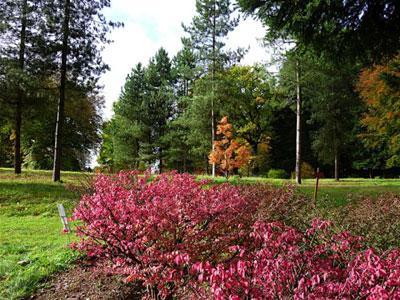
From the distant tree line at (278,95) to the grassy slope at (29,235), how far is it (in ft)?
7.19

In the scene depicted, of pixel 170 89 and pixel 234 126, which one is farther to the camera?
pixel 170 89

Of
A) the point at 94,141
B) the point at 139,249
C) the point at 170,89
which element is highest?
the point at 170,89

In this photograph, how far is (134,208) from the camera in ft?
13.2

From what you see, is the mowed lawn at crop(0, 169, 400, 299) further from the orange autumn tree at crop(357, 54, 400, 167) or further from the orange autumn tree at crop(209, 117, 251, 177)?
the orange autumn tree at crop(209, 117, 251, 177)

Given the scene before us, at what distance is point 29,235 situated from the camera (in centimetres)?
848

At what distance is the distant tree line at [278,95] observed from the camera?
843cm

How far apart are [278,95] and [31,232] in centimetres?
2151

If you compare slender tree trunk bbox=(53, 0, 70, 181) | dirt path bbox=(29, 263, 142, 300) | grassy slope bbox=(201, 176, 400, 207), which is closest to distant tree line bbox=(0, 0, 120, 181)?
slender tree trunk bbox=(53, 0, 70, 181)

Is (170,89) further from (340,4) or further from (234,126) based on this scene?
(340,4)

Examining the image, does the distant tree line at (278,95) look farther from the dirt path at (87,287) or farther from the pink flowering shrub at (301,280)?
the pink flowering shrub at (301,280)

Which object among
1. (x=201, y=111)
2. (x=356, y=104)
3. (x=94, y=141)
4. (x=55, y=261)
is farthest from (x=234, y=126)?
(x=55, y=261)

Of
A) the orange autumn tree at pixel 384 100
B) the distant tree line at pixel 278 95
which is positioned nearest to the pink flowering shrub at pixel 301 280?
the distant tree line at pixel 278 95

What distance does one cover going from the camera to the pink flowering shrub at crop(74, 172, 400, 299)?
224cm

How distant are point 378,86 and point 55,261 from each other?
45.7 feet
